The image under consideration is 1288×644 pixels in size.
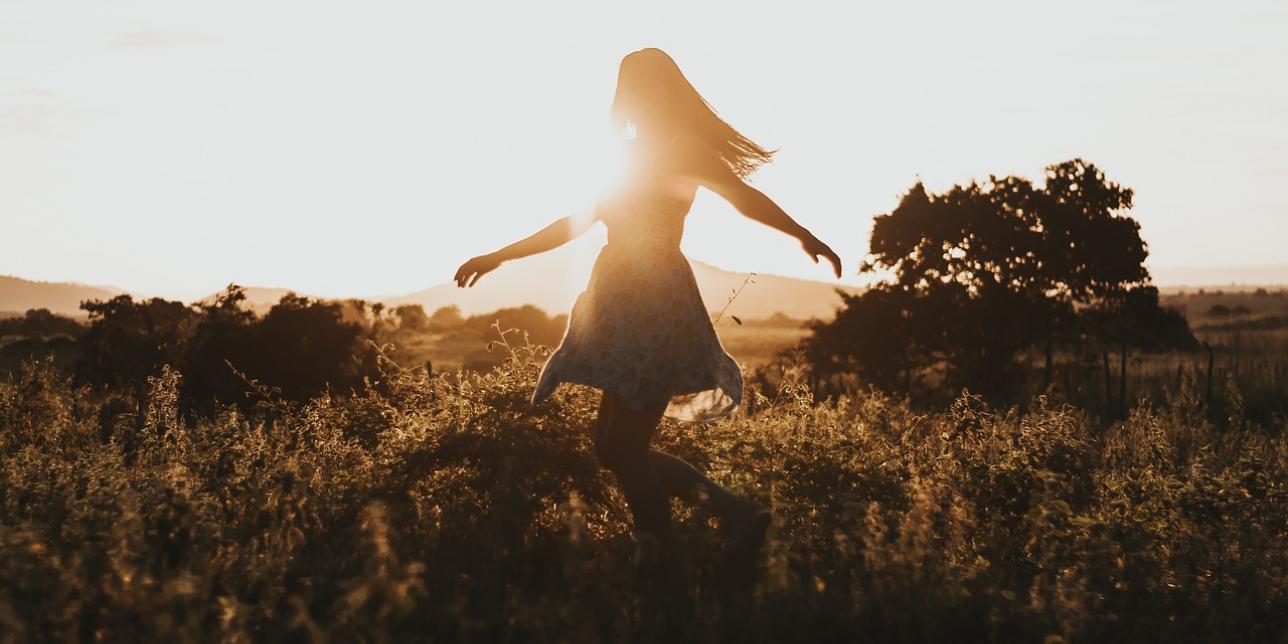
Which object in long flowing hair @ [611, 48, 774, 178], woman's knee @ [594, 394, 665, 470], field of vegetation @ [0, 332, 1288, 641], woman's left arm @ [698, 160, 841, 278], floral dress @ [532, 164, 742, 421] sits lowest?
field of vegetation @ [0, 332, 1288, 641]

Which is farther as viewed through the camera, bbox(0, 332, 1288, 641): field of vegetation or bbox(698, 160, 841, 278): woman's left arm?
bbox(698, 160, 841, 278): woman's left arm

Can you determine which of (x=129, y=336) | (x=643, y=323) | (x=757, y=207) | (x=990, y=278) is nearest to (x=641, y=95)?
(x=757, y=207)

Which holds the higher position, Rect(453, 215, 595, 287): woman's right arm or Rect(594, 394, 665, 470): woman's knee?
Rect(453, 215, 595, 287): woman's right arm

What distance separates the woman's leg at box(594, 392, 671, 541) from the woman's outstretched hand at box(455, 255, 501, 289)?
2.64 feet

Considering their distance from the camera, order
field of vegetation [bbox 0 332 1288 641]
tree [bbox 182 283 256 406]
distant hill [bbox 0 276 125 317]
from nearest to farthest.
Result: field of vegetation [bbox 0 332 1288 641], tree [bbox 182 283 256 406], distant hill [bbox 0 276 125 317]

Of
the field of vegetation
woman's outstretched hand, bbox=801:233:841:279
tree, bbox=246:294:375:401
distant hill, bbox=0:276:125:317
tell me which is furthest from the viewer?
distant hill, bbox=0:276:125:317

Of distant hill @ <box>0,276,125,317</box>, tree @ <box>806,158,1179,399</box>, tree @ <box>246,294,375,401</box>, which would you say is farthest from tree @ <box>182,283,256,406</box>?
distant hill @ <box>0,276,125,317</box>

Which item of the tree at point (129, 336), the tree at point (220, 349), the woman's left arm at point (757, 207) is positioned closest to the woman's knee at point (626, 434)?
the woman's left arm at point (757, 207)

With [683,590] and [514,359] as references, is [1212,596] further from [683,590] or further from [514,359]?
[514,359]

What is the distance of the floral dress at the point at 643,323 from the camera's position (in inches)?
194

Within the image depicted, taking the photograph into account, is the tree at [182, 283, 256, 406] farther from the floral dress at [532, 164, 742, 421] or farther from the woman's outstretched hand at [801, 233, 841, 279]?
the woman's outstretched hand at [801, 233, 841, 279]

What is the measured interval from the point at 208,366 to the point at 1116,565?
14715mm

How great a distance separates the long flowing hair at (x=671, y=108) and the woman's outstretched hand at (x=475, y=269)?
870mm

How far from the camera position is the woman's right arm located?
16.3 ft
